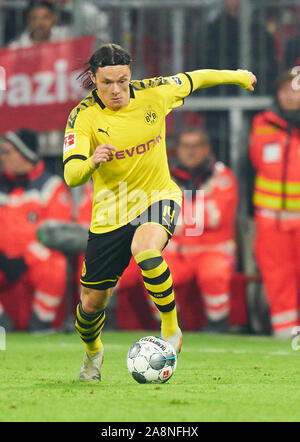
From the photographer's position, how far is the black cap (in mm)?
11633

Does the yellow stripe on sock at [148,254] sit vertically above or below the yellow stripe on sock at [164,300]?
above

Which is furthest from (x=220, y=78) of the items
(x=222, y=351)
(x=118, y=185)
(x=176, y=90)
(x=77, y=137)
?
(x=222, y=351)

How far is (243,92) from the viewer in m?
11.9

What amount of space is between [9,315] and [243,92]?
3775mm

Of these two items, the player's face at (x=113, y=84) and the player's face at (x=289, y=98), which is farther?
the player's face at (x=289, y=98)

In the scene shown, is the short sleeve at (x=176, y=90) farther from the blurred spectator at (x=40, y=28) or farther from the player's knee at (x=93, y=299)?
the blurred spectator at (x=40, y=28)

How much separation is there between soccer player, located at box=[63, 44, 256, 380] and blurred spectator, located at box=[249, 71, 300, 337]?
4034 mm

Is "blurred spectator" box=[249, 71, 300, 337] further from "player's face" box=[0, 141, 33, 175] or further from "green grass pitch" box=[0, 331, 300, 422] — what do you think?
"player's face" box=[0, 141, 33, 175]

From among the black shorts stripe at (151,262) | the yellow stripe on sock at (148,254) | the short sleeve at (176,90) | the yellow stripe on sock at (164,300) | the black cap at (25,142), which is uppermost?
the short sleeve at (176,90)

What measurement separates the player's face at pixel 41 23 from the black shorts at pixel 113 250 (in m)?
5.96

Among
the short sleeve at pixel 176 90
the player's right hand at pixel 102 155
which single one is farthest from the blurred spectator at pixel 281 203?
the player's right hand at pixel 102 155

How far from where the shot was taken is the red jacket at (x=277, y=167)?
10.8 meters
